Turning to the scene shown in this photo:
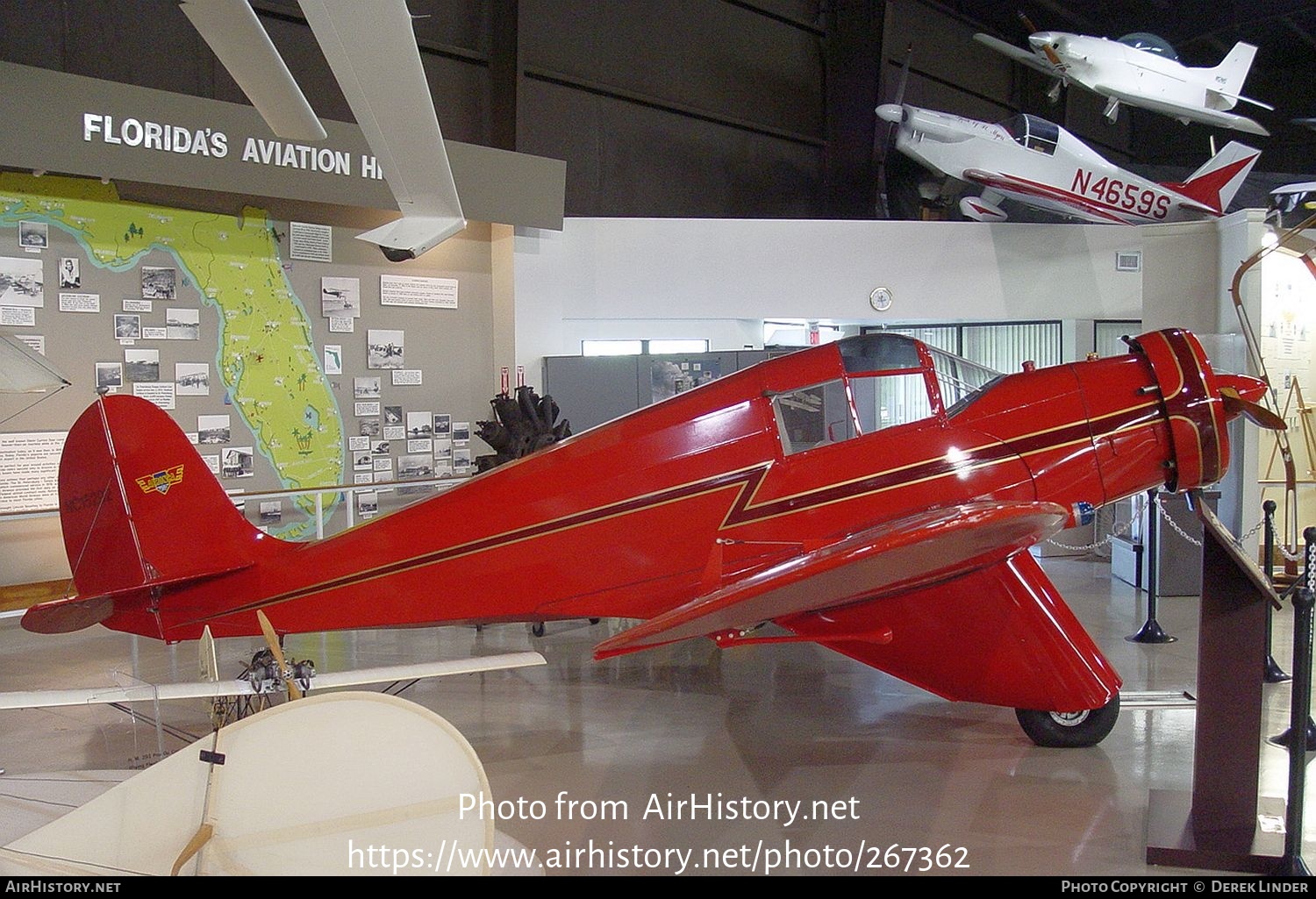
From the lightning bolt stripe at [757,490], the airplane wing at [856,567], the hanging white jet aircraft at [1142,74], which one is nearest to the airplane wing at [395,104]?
the lightning bolt stripe at [757,490]

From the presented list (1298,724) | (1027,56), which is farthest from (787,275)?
(1298,724)

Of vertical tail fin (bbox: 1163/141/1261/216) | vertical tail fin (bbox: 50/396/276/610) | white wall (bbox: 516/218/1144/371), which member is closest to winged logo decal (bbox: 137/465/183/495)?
vertical tail fin (bbox: 50/396/276/610)

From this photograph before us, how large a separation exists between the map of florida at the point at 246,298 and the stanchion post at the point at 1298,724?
6.77 m

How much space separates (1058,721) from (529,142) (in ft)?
25.3

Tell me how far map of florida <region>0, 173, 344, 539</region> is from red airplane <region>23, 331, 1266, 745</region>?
9.95 ft

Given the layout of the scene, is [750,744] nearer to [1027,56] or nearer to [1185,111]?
[1027,56]

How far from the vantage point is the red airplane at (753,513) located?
12.5ft

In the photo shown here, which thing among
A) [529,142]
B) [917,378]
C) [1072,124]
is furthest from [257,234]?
[1072,124]

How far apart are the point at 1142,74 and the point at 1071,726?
9.09 metres

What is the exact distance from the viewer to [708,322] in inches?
362

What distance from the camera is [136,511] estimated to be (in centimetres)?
411

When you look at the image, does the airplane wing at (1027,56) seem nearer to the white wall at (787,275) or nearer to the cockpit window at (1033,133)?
the cockpit window at (1033,133)

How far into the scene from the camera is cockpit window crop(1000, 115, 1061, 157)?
9570 mm

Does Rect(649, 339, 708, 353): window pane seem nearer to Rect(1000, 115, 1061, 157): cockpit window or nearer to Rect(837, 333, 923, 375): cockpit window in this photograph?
Rect(1000, 115, 1061, 157): cockpit window
